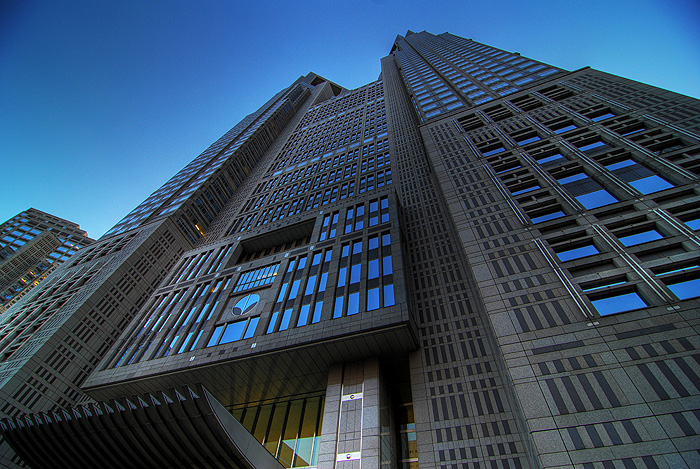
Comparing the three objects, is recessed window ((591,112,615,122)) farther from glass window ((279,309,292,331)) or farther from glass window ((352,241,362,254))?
glass window ((279,309,292,331))

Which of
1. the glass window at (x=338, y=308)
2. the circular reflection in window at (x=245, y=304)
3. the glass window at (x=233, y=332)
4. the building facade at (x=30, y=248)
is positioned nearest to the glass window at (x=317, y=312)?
the glass window at (x=338, y=308)

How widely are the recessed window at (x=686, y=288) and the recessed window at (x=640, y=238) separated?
331cm

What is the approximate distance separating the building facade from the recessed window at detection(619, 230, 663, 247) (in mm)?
102505

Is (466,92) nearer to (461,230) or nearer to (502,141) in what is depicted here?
(502,141)

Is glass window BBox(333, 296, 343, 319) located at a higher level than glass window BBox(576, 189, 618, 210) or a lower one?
lower

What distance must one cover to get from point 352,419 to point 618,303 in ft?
53.4

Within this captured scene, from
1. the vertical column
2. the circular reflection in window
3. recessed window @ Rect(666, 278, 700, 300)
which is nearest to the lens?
recessed window @ Rect(666, 278, 700, 300)

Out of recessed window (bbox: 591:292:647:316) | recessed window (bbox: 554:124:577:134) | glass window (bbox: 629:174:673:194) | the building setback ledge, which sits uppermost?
recessed window (bbox: 554:124:577:134)

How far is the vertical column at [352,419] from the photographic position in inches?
742

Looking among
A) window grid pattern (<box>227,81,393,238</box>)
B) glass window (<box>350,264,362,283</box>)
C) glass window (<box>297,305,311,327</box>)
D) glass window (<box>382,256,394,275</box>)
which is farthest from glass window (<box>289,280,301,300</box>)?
window grid pattern (<box>227,81,393,238</box>)

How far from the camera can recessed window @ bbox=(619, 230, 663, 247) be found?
65.2 ft

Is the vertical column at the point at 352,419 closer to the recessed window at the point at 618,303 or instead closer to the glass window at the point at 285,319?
the glass window at the point at 285,319

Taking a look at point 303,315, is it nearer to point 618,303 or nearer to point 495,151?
point 618,303

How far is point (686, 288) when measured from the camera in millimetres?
16859
